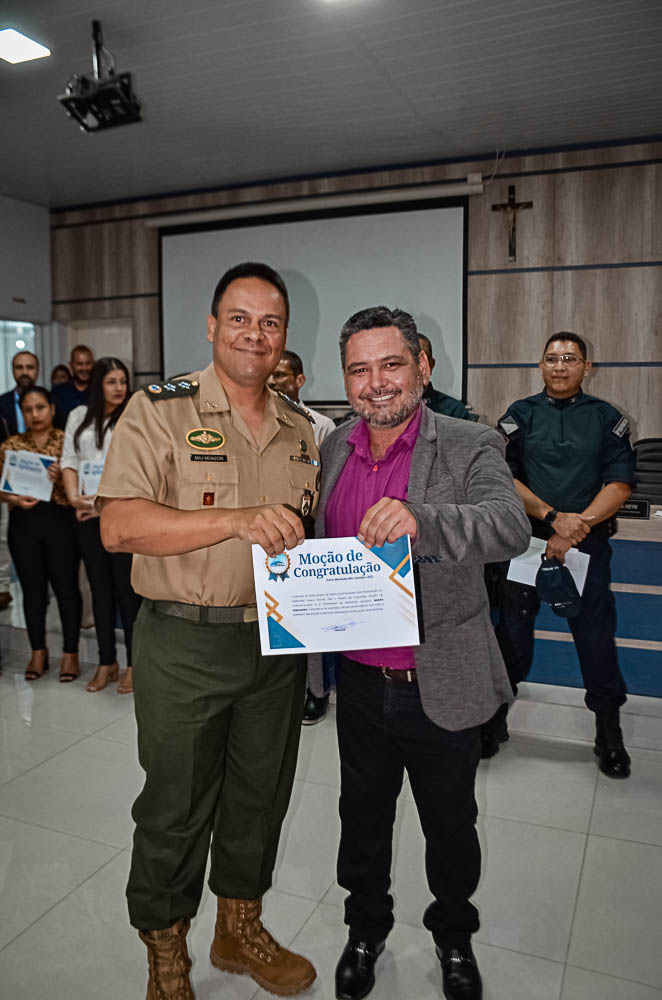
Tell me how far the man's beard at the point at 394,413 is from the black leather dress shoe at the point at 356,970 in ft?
4.03

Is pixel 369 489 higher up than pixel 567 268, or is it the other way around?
pixel 567 268

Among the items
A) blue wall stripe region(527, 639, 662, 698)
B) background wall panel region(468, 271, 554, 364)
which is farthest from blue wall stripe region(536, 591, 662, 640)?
background wall panel region(468, 271, 554, 364)

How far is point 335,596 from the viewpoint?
1.42m

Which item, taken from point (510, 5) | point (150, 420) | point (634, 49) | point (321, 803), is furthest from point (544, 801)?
point (634, 49)

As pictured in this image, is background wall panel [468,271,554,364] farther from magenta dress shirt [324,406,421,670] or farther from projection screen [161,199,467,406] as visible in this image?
magenta dress shirt [324,406,421,670]

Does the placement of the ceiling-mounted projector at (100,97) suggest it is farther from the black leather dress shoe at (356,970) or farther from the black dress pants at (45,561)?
the black leather dress shoe at (356,970)

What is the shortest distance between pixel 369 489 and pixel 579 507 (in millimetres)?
1517

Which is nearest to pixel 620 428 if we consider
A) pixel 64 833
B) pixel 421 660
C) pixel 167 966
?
pixel 421 660

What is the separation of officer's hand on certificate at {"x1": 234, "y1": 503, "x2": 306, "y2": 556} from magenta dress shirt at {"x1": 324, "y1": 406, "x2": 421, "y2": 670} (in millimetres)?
238

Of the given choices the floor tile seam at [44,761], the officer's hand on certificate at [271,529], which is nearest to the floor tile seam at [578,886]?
the officer's hand on certificate at [271,529]

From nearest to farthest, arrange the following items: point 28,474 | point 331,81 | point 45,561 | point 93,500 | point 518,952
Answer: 1. point 518,952
2. point 93,500
3. point 28,474
4. point 45,561
5. point 331,81

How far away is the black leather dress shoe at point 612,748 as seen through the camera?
107 inches

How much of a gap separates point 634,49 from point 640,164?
1.51m

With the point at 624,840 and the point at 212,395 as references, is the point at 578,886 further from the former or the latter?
the point at 212,395
